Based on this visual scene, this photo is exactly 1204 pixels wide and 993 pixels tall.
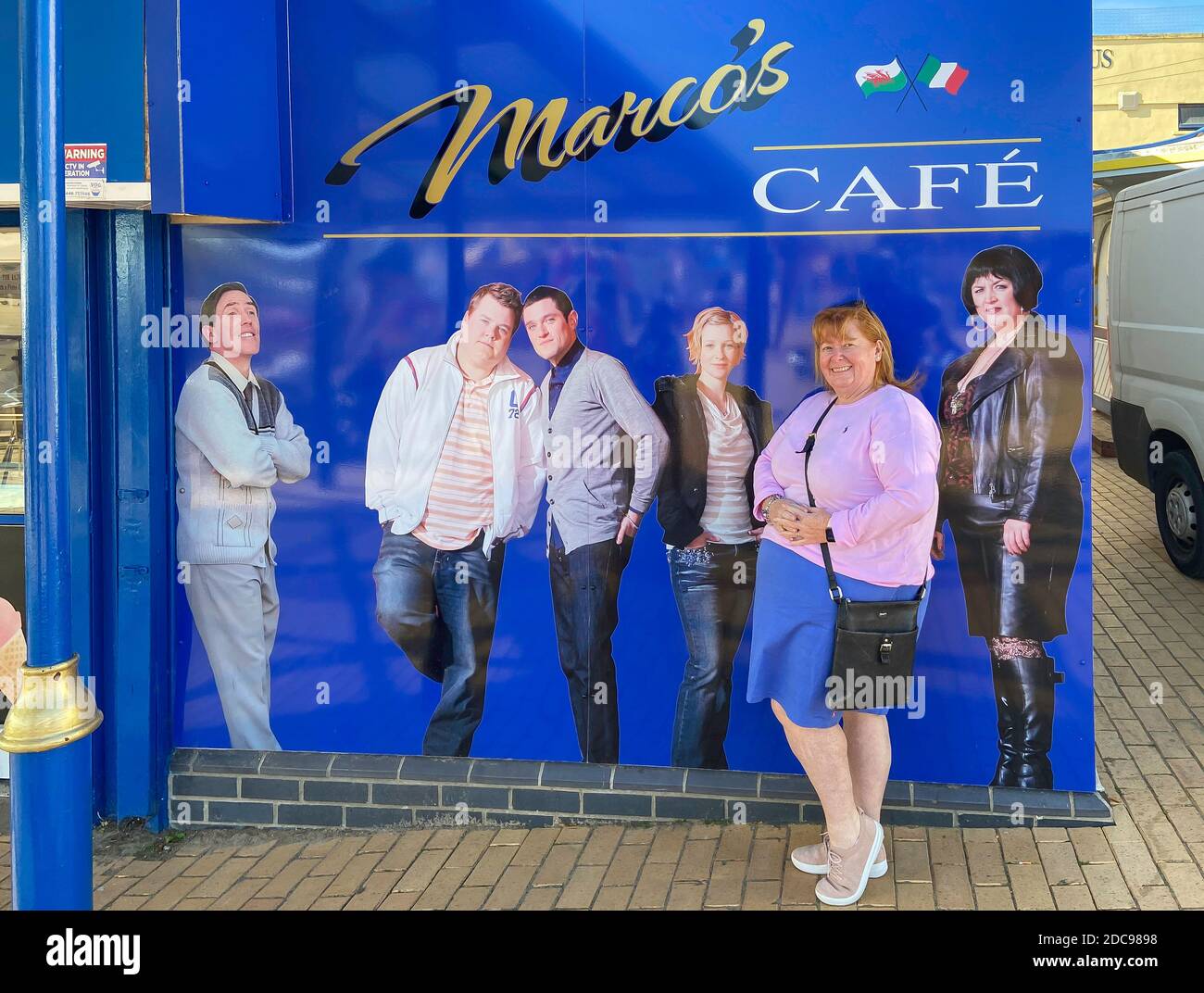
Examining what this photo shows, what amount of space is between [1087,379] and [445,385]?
2.34 metres

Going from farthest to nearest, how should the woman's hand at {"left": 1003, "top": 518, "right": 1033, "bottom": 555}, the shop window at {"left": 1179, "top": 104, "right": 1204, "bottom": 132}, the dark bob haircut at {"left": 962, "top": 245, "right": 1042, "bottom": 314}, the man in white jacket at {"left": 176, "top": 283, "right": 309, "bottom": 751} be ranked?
the shop window at {"left": 1179, "top": 104, "right": 1204, "bottom": 132} → the man in white jacket at {"left": 176, "top": 283, "right": 309, "bottom": 751} → the woman's hand at {"left": 1003, "top": 518, "right": 1033, "bottom": 555} → the dark bob haircut at {"left": 962, "top": 245, "right": 1042, "bottom": 314}

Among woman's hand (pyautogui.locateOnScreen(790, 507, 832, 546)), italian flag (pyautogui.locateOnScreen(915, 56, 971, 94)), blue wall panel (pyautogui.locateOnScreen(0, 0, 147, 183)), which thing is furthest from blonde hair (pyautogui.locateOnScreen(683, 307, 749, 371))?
blue wall panel (pyautogui.locateOnScreen(0, 0, 147, 183))

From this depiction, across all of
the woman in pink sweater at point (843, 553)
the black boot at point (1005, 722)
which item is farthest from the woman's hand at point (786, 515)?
the black boot at point (1005, 722)

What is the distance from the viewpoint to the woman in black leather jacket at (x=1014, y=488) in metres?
4.51

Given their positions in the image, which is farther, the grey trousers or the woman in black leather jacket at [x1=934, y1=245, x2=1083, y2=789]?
the grey trousers

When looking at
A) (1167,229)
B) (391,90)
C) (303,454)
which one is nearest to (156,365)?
(303,454)

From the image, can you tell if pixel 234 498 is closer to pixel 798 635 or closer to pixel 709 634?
pixel 709 634

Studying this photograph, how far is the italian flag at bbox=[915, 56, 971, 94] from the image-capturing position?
14.6ft

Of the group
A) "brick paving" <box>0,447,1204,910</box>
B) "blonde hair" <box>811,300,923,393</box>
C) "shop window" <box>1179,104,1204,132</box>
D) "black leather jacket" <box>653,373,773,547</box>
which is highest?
"shop window" <box>1179,104,1204,132</box>

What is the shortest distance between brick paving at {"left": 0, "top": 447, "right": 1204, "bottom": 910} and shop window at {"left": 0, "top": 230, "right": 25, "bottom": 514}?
1393 mm

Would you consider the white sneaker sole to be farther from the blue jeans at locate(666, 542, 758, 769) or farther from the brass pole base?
the brass pole base

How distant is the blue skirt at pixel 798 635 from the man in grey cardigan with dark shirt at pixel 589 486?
60cm

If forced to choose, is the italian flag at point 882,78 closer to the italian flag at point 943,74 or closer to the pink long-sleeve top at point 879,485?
the italian flag at point 943,74

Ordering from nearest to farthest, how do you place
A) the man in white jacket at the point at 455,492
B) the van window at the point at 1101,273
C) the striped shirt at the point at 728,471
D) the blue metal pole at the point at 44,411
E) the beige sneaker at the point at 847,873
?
the blue metal pole at the point at 44,411 < the beige sneaker at the point at 847,873 < the striped shirt at the point at 728,471 < the man in white jacket at the point at 455,492 < the van window at the point at 1101,273
